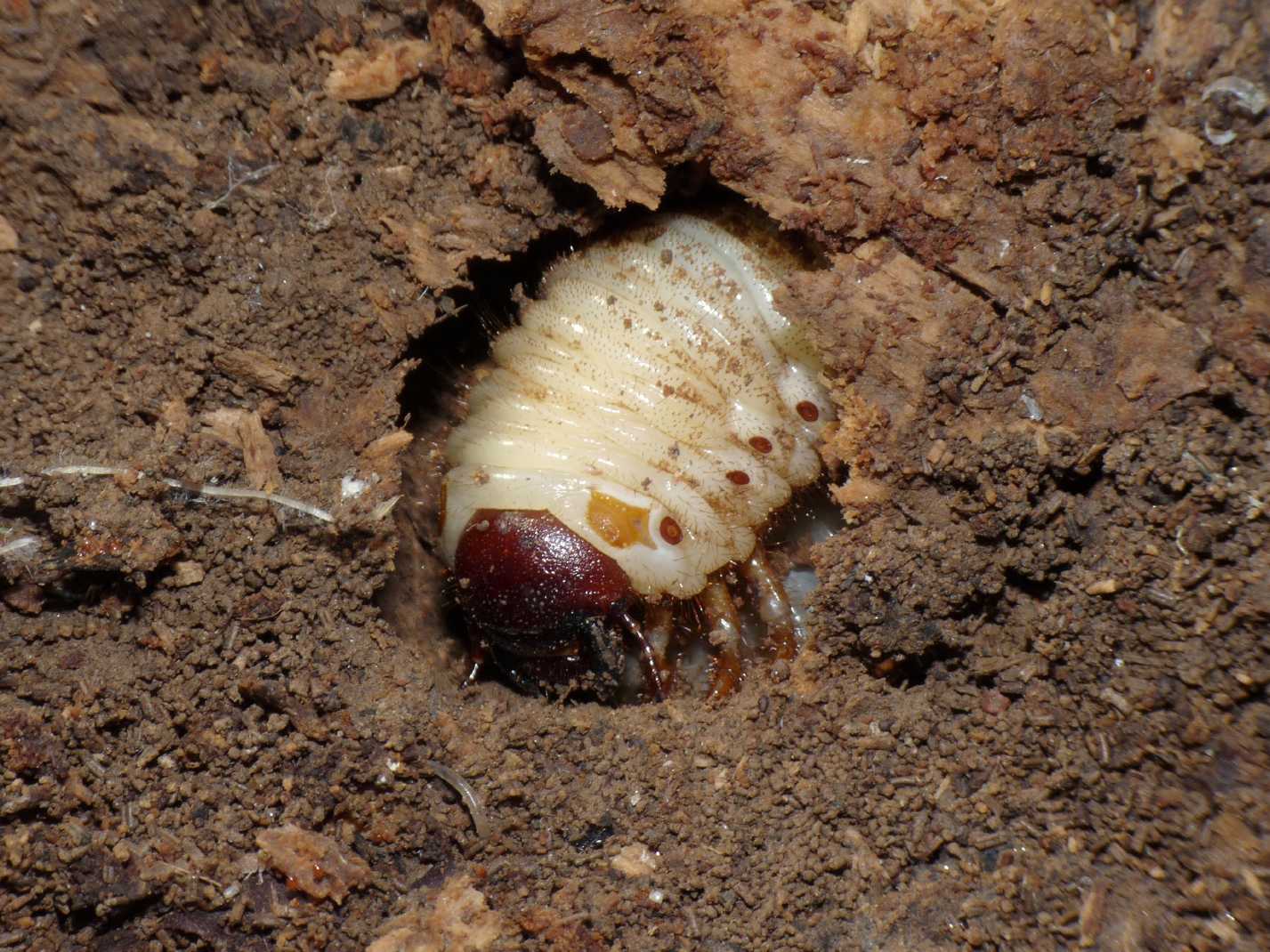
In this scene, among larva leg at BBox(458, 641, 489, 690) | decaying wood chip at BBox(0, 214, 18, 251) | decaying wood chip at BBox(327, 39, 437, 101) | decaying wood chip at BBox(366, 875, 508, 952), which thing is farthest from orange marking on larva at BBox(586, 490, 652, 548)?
decaying wood chip at BBox(0, 214, 18, 251)

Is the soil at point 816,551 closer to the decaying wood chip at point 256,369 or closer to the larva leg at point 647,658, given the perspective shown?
the decaying wood chip at point 256,369

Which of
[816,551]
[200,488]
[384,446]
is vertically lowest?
[200,488]

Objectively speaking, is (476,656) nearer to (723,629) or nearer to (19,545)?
(723,629)

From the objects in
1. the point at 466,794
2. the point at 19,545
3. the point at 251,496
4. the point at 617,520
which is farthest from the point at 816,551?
the point at 19,545

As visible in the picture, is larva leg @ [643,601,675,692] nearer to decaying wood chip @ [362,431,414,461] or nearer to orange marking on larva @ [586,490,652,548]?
orange marking on larva @ [586,490,652,548]

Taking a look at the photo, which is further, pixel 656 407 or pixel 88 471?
pixel 656 407

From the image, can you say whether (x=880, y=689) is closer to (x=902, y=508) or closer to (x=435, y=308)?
(x=902, y=508)
